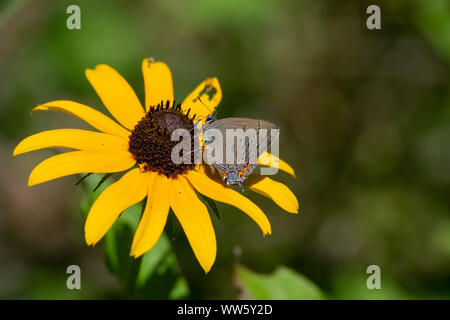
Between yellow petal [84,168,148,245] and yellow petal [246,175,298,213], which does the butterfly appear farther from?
yellow petal [84,168,148,245]

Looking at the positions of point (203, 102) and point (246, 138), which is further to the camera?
point (203, 102)

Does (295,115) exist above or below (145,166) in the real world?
above

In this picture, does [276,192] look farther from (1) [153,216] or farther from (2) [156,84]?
(2) [156,84]

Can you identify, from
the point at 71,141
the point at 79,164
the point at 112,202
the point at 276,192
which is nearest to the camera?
the point at 112,202

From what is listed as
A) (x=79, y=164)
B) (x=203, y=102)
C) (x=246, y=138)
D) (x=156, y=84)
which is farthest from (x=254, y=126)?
(x=79, y=164)

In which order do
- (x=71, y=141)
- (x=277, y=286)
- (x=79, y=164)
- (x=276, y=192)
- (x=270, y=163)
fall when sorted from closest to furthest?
(x=79, y=164), (x=71, y=141), (x=276, y=192), (x=270, y=163), (x=277, y=286)

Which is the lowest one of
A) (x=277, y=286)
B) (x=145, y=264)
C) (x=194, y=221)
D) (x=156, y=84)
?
(x=277, y=286)

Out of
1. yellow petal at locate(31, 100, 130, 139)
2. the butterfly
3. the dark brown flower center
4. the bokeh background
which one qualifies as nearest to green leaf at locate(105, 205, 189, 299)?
the dark brown flower center

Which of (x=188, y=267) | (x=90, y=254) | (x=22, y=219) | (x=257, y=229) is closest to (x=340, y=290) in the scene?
(x=257, y=229)
